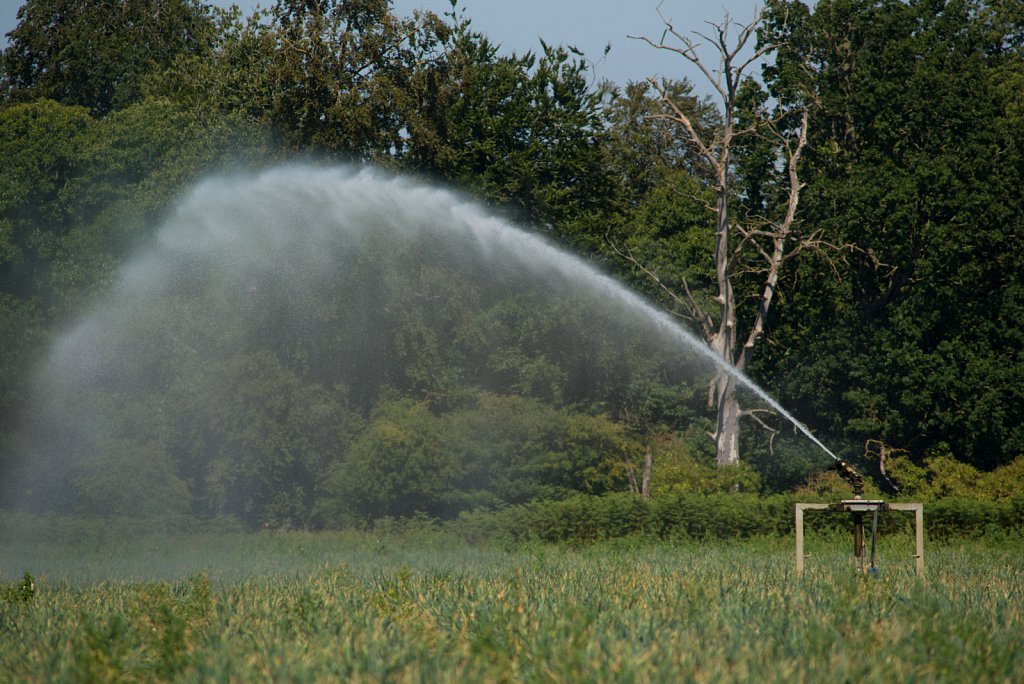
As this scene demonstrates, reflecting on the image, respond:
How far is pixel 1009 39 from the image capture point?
111ft

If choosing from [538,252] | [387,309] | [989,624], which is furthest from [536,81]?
[989,624]

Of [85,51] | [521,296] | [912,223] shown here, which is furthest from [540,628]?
[85,51]

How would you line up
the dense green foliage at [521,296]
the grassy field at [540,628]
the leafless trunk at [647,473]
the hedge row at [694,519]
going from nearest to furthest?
the grassy field at [540,628]
the hedge row at [694,519]
the dense green foliage at [521,296]
the leafless trunk at [647,473]

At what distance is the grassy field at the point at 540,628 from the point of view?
6.57 meters

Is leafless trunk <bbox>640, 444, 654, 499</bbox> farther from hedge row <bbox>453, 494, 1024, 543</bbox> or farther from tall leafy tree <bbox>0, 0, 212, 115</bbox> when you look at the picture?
tall leafy tree <bbox>0, 0, 212, 115</bbox>

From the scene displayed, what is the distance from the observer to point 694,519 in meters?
22.1

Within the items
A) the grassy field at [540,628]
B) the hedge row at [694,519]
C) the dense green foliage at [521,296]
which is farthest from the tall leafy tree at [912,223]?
the grassy field at [540,628]

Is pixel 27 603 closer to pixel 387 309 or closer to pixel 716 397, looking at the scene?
pixel 387 309

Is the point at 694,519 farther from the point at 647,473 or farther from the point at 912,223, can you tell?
the point at 912,223

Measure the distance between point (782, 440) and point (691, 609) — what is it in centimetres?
2368

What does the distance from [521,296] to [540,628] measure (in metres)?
25.9

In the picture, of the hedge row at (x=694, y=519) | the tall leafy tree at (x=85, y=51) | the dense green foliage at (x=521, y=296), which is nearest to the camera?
the hedge row at (x=694, y=519)

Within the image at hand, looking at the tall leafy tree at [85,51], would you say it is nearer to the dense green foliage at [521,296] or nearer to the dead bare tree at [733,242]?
the dense green foliage at [521,296]

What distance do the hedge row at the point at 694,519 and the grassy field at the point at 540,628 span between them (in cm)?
754
